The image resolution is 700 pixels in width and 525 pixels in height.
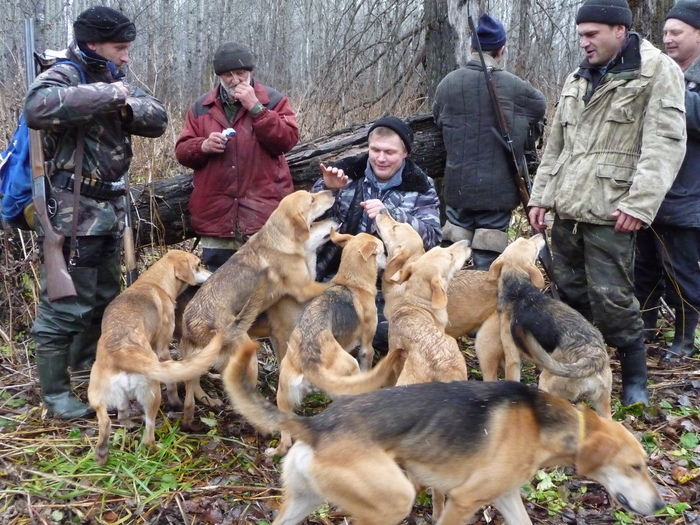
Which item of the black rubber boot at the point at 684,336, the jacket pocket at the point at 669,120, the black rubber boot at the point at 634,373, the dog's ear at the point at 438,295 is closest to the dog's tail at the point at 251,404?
the dog's ear at the point at 438,295

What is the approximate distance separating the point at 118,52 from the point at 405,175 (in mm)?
2745

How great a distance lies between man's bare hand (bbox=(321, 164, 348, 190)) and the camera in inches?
240

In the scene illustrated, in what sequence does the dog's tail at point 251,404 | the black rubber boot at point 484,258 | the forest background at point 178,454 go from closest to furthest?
1. the dog's tail at point 251,404
2. the forest background at point 178,454
3. the black rubber boot at point 484,258

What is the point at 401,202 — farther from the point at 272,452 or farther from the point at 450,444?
the point at 450,444

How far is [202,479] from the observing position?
4449mm

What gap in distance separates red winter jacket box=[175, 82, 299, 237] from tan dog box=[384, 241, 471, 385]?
165 cm

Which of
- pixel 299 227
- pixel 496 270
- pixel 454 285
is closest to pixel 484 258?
pixel 454 285

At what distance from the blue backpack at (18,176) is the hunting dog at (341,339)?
8.05 feet

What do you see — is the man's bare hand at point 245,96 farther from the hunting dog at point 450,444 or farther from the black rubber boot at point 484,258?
the hunting dog at point 450,444

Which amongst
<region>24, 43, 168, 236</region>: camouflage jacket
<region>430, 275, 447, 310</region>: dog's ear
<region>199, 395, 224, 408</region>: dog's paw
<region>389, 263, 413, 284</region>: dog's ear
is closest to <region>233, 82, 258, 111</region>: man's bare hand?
<region>24, 43, 168, 236</region>: camouflage jacket

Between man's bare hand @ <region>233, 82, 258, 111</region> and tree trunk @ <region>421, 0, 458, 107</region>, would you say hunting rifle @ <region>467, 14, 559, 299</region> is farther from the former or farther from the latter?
man's bare hand @ <region>233, 82, 258, 111</region>

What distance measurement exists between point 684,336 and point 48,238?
6.01 meters

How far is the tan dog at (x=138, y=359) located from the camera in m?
4.24

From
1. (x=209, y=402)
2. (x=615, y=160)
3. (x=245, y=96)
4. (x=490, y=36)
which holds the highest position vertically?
(x=490, y=36)
